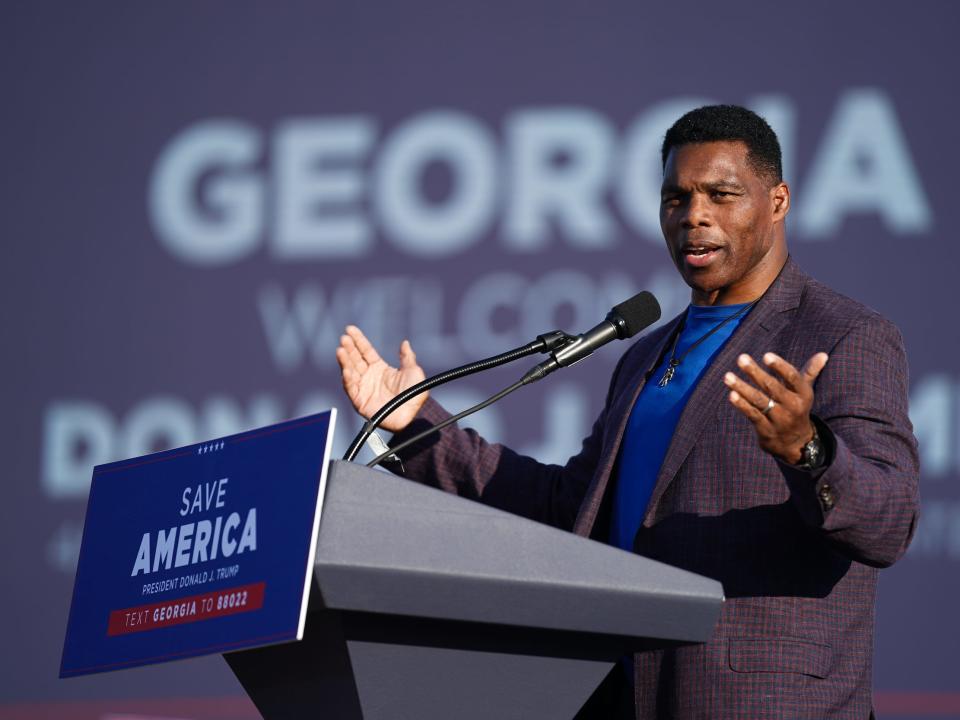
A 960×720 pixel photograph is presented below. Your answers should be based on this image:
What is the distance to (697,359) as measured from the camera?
1998 mm

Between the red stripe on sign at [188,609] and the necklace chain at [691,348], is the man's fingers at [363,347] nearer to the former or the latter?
the necklace chain at [691,348]

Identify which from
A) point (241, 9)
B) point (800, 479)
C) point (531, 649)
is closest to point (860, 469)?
point (800, 479)

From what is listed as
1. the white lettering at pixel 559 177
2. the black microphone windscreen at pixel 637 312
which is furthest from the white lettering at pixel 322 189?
the black microphone windscreen at pixel 637 312

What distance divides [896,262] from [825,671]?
6.67ft

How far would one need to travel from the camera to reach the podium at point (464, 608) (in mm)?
1210

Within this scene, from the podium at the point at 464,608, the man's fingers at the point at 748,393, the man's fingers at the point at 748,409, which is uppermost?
the man's fingers at the point at 748,393

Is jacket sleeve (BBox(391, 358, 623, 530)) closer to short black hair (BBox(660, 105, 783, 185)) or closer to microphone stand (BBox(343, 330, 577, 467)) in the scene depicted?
microphone stand (BBox(343, 330, 577, 467))

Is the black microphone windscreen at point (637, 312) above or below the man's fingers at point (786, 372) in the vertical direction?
above

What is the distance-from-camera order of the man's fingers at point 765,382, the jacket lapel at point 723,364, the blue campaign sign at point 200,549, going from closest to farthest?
the blue campaign sign at point 200,549 < the man's fingers at point 765,382 < the jacket lapel at point 723,364

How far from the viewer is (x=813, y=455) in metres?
1.43

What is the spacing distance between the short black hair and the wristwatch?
0.67 metres

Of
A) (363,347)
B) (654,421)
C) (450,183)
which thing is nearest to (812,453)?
(654,421)

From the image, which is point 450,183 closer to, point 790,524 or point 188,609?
point 790,524

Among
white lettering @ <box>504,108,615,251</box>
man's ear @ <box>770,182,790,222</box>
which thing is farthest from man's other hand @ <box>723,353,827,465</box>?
white lettering @ <box>504,108,615,251</box>
